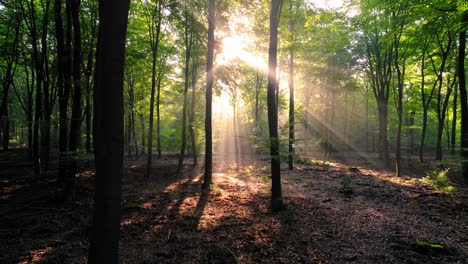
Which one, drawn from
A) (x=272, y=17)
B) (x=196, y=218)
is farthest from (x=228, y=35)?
(x=196, y=218)

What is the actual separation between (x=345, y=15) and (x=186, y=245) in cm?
A: 1858

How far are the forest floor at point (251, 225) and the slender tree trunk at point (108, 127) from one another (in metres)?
1.90

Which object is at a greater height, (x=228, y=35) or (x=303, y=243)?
(x=228, y=35)

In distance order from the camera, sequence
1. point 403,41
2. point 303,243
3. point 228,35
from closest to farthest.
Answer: point 303,243 → point 228,35 → point 403,41

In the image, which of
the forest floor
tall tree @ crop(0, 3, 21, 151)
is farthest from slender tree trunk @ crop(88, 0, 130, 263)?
tall tree @ crop(0, 3, 21, 151)

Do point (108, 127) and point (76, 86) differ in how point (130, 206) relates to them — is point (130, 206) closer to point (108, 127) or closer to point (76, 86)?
point (76, 86)

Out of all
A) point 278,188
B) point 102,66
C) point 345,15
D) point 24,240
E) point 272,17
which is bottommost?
point 24,240

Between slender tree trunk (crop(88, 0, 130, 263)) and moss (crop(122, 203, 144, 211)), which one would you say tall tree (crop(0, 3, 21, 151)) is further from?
slender tree trunk (crop(88, 0, 130, 263))

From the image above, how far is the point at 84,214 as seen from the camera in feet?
25.4

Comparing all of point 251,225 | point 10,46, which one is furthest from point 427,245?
point 10,46

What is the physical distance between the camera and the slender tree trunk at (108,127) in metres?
3.28

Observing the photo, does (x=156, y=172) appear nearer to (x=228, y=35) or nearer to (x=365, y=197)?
(x=228, y=35)

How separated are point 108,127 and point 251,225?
4.90 meters

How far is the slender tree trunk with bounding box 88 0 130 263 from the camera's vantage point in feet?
10.8
